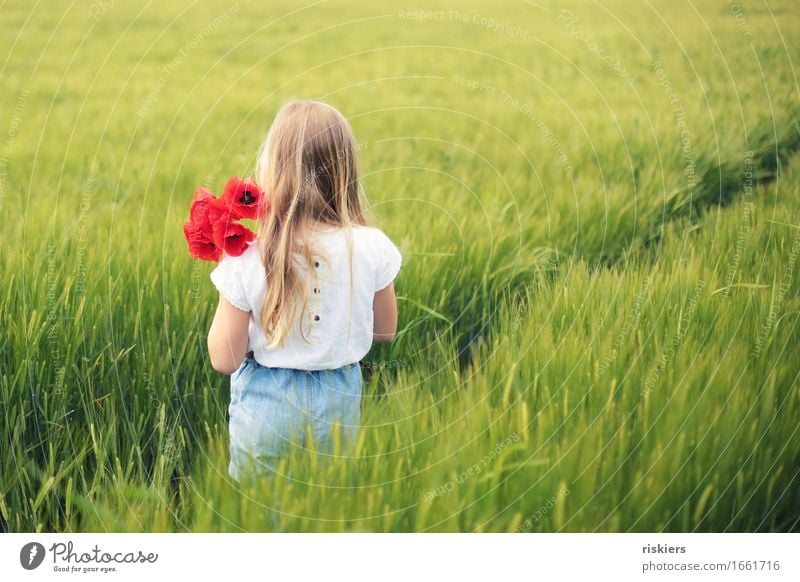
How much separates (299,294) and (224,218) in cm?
21

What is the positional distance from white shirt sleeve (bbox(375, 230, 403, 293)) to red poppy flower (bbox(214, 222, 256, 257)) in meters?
0.26

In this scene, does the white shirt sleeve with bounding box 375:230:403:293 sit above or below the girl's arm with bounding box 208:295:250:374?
above

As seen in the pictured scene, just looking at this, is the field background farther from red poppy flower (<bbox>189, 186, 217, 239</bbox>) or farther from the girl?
red poppy flower (<bbox>189, 186, 217, 239</bbox>)

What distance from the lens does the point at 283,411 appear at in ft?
5.33

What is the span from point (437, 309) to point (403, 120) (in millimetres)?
1297

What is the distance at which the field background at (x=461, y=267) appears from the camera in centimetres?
155

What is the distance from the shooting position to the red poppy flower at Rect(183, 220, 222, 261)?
1.54 m

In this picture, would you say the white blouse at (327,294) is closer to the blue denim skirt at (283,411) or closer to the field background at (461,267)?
the blue denim skirt at (283,411)

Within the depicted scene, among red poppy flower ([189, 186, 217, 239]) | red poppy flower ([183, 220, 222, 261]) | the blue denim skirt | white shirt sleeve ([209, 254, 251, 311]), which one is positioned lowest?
the blue denim skirt
